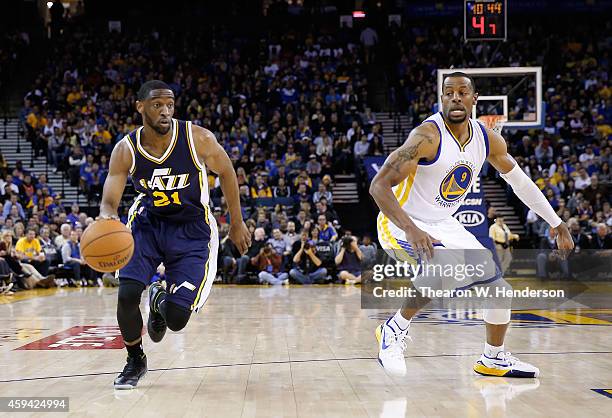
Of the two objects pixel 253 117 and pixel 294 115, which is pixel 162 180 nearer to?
pixel 294 115

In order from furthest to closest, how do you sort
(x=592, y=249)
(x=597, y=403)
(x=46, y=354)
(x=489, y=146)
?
(x=592, y=249) < (x=46, y=354) < (x=489, y=146) < (x=597, y=403)

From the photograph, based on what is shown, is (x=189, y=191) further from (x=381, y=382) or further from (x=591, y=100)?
(x=591, y=100)

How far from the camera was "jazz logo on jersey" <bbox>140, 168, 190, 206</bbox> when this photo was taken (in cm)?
480

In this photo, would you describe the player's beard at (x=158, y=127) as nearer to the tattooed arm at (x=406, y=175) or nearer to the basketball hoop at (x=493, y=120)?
the tattooed arm at (x=406, y=175)

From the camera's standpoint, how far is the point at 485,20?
42.2 feet

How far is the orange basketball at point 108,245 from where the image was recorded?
4422 mm

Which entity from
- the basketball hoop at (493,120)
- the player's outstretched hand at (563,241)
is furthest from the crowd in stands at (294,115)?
the player's outstretched hand at (563,241)

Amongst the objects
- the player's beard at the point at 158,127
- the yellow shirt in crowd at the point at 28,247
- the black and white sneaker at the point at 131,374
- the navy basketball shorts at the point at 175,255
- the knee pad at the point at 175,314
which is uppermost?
the player's beard at the point at 158,127

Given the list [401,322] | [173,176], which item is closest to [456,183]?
[401,322]

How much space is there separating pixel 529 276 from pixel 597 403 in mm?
10932

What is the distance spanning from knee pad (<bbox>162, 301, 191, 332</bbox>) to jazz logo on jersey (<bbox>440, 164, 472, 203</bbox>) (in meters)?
1.76

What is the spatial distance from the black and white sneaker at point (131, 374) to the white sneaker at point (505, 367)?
A: 2120mm

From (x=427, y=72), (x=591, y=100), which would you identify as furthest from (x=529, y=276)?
(x=427, y=72)

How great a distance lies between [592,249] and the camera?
14000 mm
